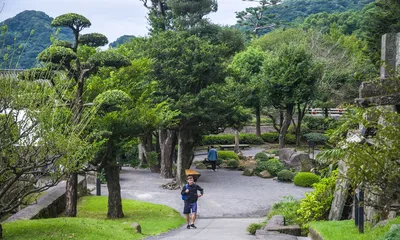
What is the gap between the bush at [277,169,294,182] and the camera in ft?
99.5

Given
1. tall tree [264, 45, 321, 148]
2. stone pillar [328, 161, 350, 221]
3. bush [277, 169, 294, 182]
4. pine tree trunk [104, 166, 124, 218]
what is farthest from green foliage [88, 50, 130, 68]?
tall tree [264, 45, 321, 148]

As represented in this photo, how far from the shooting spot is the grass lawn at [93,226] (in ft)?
38.1

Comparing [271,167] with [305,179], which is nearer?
[305,179]

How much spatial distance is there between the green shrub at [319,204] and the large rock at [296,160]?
17.2 meters

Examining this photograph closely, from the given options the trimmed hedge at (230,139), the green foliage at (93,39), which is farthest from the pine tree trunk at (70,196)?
the trimmed hedge at (230,139)

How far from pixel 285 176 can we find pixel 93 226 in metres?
18.9

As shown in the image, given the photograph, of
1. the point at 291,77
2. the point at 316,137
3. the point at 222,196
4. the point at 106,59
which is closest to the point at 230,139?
the point at 316,137

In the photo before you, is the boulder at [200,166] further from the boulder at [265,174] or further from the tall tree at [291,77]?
the tall tree at [291,77]

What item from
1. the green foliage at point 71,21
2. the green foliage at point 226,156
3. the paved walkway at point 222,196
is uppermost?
the green foliage at point 71,21

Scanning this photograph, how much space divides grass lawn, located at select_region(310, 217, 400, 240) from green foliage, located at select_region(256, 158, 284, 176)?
1915 cm

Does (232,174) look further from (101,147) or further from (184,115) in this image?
(101,147)

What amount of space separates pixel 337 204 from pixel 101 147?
756 centimetres

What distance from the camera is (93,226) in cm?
1314

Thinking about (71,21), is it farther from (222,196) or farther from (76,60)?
(222,196)
